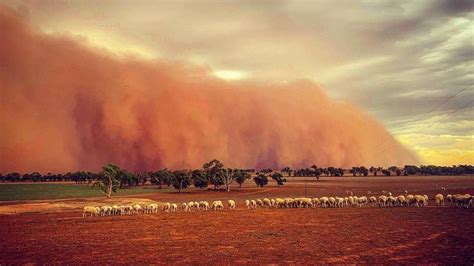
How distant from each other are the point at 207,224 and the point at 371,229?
16156 millimetres

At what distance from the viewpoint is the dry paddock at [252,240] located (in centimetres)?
2101

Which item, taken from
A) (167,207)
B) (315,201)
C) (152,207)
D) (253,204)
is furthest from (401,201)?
(152,207)

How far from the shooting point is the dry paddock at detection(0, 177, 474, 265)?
21.0 meters

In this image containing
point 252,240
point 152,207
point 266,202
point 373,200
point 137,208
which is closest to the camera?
point 252,240

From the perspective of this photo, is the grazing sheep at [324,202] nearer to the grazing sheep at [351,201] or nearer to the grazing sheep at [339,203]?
the grazing sheep at [339,203]

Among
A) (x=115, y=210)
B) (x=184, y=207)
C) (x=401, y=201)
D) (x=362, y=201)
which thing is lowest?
(x=184, y=207)

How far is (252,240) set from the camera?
26.7m

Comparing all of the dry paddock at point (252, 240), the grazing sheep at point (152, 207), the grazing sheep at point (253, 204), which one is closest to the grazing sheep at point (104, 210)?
the grazing sheep at point (152, 207)

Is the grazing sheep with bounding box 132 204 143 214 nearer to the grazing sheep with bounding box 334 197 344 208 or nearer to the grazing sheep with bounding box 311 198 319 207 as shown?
the grazing sheep with bounding box 311 198 319 207

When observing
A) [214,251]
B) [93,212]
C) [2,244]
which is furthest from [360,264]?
[93,212]

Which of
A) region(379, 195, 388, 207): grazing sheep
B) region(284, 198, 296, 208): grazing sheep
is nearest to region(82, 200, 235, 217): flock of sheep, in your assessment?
region(284, 198, 296, 208): grazing sheep

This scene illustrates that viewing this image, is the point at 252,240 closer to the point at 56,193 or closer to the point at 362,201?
the point at 362,201

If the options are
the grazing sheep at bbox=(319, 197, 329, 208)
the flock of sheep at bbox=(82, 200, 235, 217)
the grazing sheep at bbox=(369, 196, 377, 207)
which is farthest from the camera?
the grazing sheep at bbox=(369, 196, 377, 207)

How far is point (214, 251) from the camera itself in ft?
75.8
